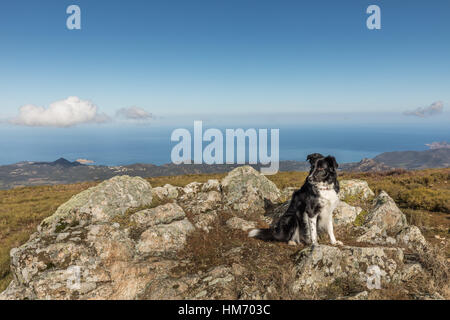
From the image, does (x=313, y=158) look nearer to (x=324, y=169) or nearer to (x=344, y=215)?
(x=324, y=169)

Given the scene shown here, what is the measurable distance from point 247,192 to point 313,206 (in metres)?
5.36

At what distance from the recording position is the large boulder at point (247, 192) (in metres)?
11.4

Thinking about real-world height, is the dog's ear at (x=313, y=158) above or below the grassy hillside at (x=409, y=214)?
above

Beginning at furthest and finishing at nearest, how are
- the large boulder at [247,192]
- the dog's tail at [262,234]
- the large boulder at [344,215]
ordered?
the large boulder at [247,192], the large boulder at [344,215], the dog's tail at [262,234]

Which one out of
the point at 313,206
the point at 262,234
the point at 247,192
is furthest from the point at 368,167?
the point at 313,206

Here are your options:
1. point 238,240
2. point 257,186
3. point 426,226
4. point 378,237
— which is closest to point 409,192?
point 426,226

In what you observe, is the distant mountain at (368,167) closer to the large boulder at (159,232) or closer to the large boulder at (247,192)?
the large boulder at (247,192)

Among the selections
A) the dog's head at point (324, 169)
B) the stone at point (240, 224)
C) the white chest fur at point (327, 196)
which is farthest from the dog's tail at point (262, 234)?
the dog's head at point (324, 169)

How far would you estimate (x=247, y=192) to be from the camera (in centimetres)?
1200

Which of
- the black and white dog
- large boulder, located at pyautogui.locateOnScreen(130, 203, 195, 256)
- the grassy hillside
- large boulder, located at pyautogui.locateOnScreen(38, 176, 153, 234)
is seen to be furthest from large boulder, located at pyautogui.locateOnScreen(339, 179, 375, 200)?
large boulder, located at pyautogui.locateOnScreen(38, 176, 153, 234)

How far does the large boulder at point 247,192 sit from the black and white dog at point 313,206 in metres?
3.64

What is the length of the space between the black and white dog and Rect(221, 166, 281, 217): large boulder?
11.9 feet
